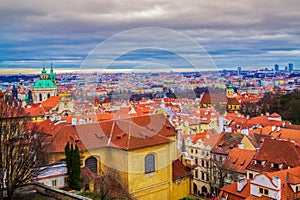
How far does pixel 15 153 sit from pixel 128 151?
5.90m

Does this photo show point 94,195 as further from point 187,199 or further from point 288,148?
point 288,148

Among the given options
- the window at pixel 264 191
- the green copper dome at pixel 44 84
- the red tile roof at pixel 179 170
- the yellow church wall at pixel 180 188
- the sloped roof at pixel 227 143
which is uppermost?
the green copper dome at pixel 44 84

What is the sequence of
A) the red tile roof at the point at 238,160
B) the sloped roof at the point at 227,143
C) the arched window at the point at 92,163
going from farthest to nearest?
the sloped roof at the point at 227,143
the red tile roof at the point at 238,160
the arched window at the point at 92,163

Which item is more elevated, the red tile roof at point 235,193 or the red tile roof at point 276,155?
the red tile roof at point 276,155

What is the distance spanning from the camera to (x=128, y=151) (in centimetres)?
1833

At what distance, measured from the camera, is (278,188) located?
53.5 feet

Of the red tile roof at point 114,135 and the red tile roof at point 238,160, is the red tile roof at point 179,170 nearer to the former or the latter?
the red tile roof at point 238,160

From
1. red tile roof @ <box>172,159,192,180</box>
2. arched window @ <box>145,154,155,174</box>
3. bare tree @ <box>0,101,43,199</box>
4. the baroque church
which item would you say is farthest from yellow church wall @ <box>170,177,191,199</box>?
the baroque church

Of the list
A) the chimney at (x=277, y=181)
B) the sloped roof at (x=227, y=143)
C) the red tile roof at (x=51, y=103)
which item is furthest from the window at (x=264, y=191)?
the red tile roof at (x=51, y=103)

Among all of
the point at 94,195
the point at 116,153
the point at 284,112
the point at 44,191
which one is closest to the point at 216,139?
the point at 116,153

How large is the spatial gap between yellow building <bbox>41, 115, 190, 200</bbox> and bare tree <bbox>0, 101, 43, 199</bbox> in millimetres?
3546

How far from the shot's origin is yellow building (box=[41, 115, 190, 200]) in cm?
1816

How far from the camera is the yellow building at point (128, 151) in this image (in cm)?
1816

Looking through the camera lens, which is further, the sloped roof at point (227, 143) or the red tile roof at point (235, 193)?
the sloped roof at point (227, 143)
